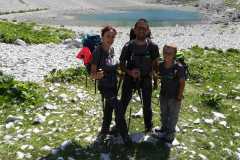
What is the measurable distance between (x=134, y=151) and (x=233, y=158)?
104 inches

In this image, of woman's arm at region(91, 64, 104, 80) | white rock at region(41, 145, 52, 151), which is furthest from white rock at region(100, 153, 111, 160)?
woman's arm at region(91, 64, 104, 80)

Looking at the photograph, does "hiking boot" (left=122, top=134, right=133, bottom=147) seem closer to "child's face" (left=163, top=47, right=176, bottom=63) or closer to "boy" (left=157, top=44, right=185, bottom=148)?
"boy" (left=157, top=44, right=185, bottom=148)

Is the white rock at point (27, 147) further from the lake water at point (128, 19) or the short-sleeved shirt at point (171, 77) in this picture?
the lake water at point (128, 19)

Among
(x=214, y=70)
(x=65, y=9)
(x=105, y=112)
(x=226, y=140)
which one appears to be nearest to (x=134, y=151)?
(x=105, y=112)

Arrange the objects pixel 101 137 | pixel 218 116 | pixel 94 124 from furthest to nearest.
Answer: pixel 218 116 < pixel 94 124 < pixel 101 137

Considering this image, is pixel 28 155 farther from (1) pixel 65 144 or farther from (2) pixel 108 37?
(2) pixel 108 37

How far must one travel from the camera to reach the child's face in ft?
36.6

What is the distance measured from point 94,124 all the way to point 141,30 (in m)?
3.30

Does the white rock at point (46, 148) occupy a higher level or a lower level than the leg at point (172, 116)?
lower

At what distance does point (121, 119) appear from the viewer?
11.4 meters

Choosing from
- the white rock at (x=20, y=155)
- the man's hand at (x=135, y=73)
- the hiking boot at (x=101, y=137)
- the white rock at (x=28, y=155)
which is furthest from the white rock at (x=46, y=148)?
the man's hand at (x=135, y=73)

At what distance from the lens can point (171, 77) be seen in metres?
11.5

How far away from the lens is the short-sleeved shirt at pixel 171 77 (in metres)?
11.4

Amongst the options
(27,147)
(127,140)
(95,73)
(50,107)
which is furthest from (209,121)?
(27,147)
